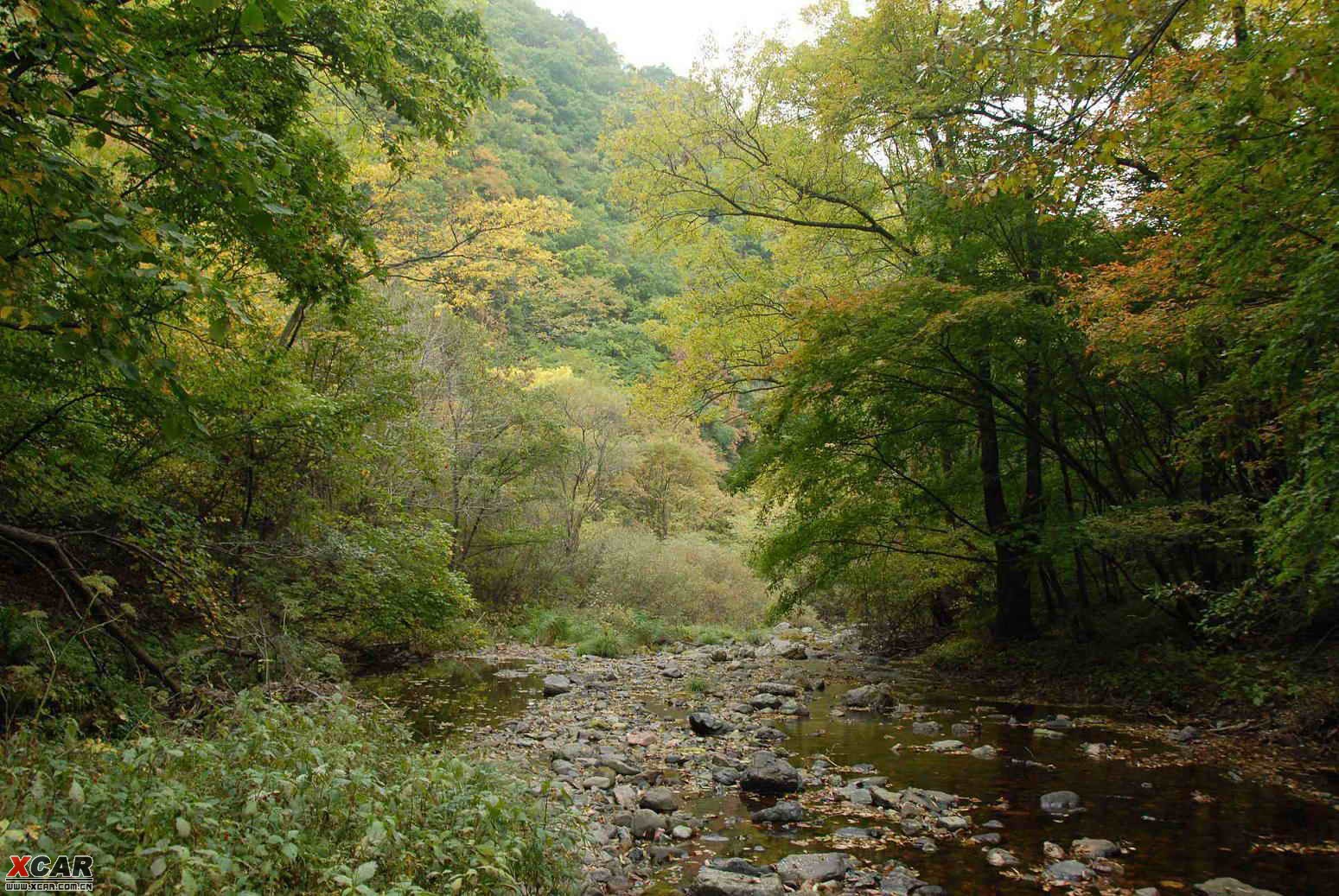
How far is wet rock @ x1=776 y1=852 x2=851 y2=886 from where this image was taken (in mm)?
4320

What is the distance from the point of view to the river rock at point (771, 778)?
611cm

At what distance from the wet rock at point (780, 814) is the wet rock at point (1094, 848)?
186 centimetres

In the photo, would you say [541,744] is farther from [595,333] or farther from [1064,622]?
[595,333]

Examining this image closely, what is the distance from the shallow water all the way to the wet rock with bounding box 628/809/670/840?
1.18ft

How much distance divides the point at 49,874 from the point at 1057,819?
5.92 meters

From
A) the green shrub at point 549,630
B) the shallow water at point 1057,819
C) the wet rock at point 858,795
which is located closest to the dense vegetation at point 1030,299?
the shallow water at point 1057,819

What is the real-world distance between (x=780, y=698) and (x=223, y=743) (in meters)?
8.22

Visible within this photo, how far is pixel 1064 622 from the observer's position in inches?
475

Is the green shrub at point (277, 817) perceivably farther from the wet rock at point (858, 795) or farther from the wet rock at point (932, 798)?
the wet rock at point (932, 798)

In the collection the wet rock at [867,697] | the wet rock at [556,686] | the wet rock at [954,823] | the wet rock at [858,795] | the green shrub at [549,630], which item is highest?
the wet rock at [954,823]

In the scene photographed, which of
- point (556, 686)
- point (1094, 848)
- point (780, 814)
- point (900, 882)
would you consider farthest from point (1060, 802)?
point (556, 686)

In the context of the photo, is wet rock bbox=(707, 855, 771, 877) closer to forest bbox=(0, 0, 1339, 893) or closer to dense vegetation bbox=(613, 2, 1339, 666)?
forest bbox=(0, 0, 1339, 893)

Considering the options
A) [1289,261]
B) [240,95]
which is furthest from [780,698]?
[240,95]

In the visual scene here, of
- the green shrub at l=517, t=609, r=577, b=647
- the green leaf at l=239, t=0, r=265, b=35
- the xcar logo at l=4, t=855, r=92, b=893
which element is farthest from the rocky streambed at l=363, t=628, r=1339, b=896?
the green shrub at l=517, t=609, r=577, b=647
